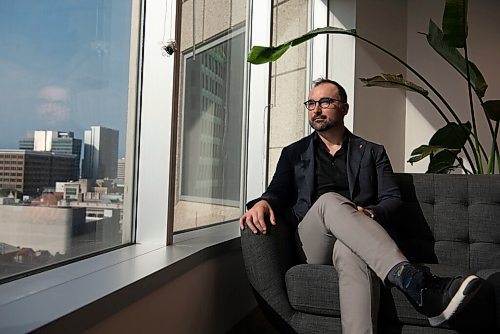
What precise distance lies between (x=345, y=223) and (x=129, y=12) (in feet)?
3.81

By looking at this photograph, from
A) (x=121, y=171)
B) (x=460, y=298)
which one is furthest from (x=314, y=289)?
(x=121, y=171)

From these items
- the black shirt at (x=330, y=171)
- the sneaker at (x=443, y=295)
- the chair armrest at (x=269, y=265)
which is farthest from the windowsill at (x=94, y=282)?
the sneaker at (x=443, y=295)

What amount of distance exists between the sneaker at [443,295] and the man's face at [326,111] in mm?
1011

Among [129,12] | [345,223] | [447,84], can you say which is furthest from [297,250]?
[447,84]

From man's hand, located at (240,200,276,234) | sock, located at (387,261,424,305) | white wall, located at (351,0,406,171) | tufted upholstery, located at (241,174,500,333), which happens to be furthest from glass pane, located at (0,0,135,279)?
white wall, located at (351,0,406,171)

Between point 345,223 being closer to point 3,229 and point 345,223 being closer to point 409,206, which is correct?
point 409,206

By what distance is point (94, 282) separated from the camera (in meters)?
1.63

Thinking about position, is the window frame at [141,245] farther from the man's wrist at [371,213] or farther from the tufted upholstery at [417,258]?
the man's wrist at [371,213]

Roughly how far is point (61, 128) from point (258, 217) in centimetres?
94

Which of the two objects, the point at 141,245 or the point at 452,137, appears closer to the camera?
the point at 141,245

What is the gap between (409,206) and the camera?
109 inches

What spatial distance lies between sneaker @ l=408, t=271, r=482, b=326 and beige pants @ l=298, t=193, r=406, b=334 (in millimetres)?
140

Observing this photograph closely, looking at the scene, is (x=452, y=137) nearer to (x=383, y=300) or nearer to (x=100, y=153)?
(x=383, y=300)

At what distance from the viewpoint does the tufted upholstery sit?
2.14 metres
